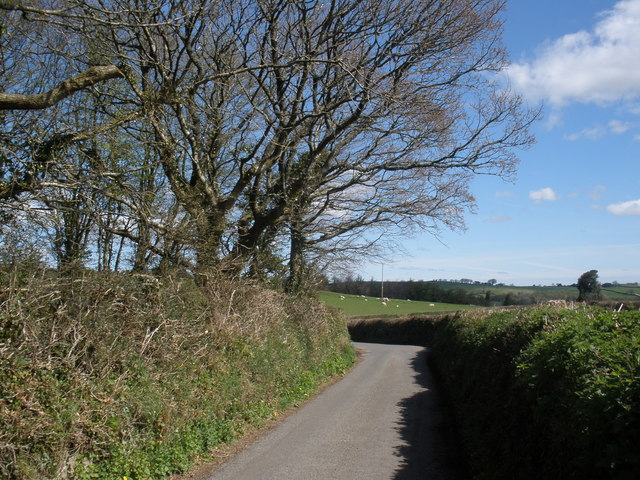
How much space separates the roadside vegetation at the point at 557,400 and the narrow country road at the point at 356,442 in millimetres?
768

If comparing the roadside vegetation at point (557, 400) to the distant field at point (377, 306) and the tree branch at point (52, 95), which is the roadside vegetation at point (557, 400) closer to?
the tree branch at point (52, 95)

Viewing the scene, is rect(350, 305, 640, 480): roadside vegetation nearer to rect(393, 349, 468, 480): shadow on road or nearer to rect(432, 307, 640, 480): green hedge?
rect(432, 307, 640, 480): green hedge

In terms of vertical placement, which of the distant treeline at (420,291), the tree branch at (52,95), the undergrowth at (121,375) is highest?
the tree branch at (52,95)

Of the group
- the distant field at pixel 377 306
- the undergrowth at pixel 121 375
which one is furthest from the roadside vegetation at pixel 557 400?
the distant field at pixel 377 306

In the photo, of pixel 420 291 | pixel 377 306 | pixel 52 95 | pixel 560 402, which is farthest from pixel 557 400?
pixel 420 291

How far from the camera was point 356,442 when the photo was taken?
10.0 meters

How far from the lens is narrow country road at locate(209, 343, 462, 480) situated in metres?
8.23

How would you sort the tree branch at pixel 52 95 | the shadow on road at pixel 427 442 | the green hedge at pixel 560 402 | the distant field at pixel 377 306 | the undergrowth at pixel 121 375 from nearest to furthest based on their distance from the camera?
1. the green hedge at pixel 560 402
2. the undergrowth at pixel 121 375
3. the tree branch at pixel 52 95
4. the shadow on road at pixel 427 442
5. the distant field at pixel 377 306

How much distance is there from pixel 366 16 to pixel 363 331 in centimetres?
3900

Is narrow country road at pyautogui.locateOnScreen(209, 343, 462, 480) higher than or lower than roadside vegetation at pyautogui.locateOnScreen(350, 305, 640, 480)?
lower

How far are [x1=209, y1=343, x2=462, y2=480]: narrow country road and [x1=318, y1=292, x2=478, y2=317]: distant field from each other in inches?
1679

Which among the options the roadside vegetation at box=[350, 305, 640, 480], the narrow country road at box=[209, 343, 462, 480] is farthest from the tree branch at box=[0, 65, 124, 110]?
the roadside vegetation at box=[350, 305, 640, 480]

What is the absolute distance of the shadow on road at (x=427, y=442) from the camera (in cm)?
838

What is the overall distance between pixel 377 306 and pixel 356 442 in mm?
56031
